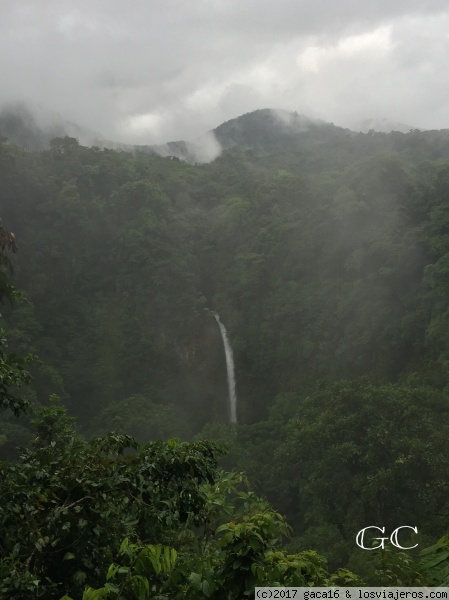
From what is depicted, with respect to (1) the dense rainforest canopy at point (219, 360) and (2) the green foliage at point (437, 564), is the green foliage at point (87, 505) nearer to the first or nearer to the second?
(1) the dense rainforest canopy at point (219, 360)

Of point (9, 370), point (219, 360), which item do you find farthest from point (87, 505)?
point (219, 360)

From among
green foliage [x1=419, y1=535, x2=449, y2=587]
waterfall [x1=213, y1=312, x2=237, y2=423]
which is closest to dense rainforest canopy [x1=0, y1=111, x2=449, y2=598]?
green foliage [x1=419, y1=535, x2=449, y2=587]

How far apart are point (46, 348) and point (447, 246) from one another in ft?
67.4

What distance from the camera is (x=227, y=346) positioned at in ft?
107

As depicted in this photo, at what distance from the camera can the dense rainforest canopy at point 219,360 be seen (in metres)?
3.97

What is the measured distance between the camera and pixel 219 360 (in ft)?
106

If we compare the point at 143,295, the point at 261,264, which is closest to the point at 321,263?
the point at 261,264

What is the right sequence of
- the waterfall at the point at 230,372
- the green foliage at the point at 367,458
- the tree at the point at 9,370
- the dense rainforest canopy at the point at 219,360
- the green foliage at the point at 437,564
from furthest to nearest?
1. the waterfall at the point at 230,372
2. the green foliage at the point at 367,458
3. the tree at the point at 9,370
4. the dense rainforest canopy at the point at 219,360
5. the green foliage at the point at 437,564

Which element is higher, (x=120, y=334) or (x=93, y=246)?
(x=93, y=246)

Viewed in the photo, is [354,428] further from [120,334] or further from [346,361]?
[120,334]

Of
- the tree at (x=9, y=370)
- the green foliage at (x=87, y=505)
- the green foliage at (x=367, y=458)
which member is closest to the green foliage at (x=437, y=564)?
the green foliage at (x=87, y=505)

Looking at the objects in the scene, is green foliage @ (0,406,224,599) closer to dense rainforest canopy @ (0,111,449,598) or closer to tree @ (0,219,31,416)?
dense rainforest canopy @ (0,111,449,598)

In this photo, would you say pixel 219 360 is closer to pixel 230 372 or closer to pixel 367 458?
pixel 230 372

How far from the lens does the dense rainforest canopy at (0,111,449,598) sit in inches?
156
